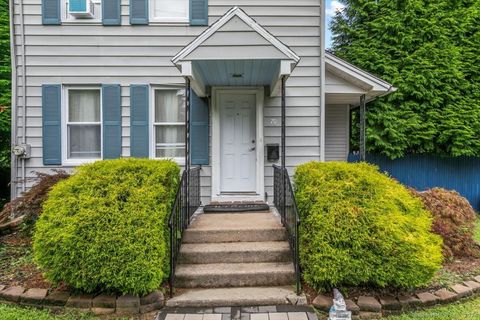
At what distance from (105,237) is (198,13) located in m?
4.69

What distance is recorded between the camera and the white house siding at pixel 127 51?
20.0 ft

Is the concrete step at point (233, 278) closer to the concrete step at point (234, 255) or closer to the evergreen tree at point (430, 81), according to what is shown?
the concrete step at point (234, 255)

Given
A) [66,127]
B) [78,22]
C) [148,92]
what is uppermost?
[78,22]

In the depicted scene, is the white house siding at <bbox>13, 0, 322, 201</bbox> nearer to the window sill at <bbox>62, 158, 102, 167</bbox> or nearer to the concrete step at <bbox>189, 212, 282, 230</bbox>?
the window sill at <bbox>62, 158, 102, 167</bbox>

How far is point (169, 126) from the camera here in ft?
20.6

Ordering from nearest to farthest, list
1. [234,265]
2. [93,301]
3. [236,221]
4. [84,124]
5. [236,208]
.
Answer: [93,301], [234,265], [236,221], [236,208], [84,124]

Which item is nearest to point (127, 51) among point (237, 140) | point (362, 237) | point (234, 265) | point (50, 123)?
point (50, 123)

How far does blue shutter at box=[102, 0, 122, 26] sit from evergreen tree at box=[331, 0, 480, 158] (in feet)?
24.7

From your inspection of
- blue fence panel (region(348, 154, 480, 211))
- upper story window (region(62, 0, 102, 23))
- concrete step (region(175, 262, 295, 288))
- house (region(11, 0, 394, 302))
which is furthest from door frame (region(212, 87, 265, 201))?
blue fence panel (region(348, 154, 480, 211))

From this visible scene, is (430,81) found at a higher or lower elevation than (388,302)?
higher

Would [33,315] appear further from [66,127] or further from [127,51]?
[127,51]

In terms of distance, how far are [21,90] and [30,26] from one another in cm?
125

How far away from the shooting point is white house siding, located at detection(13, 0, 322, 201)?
6.08 m

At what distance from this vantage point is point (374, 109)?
973cm
